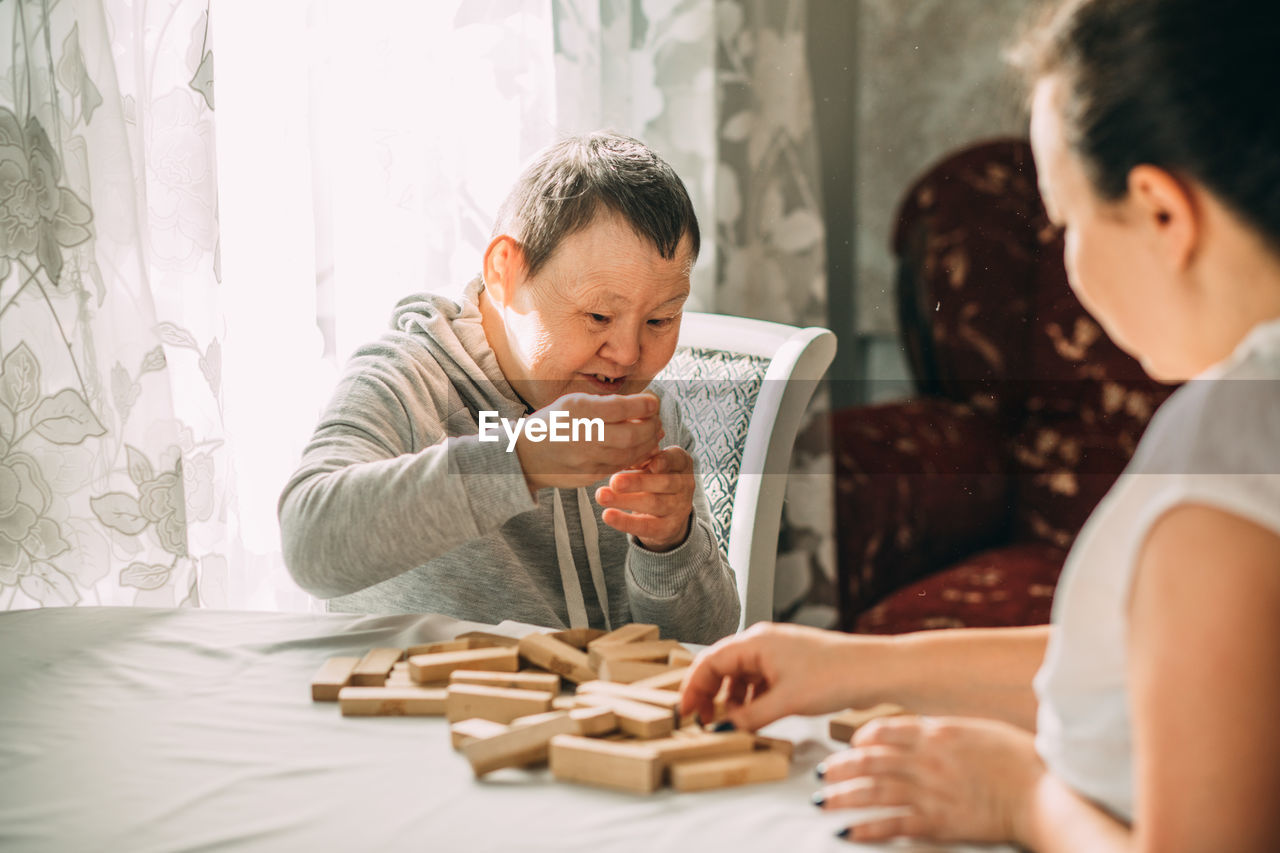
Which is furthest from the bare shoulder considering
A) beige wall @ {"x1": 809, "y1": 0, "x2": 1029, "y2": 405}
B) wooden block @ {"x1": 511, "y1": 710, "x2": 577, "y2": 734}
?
beige wall @ {"x1": 809, "y1": 0, "x2": 1029, "y2": 405}

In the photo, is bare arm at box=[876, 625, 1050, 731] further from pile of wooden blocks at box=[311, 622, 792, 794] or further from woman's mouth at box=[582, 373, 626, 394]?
woman's mouth at box=[582, 373, 626, 394]

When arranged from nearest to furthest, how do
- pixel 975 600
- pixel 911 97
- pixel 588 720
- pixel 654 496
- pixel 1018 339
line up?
pixel 588 720 → pixel 654 496 → pixel 975 600 → pixel 1018 339 → pixel 911 97

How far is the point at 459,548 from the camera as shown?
1.11 meters

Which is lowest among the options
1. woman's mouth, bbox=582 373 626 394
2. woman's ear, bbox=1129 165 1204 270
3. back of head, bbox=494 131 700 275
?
woman's mouth, bbox=582 373 626 394

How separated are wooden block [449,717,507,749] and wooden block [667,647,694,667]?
0.52ft

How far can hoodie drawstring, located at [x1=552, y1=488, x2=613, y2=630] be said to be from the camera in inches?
44.7

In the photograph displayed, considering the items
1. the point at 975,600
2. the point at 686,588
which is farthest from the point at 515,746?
the point at 975,600

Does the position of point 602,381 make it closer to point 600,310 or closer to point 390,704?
point 600,310

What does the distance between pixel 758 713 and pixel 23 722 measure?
1.55 feet

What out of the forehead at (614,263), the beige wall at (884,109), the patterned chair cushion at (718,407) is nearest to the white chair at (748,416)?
the patterned chair cushion at (718,407)

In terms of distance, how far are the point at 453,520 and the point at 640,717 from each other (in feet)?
1.03

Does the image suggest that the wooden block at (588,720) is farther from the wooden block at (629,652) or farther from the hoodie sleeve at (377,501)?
the hoodie sleeve at (377,501)

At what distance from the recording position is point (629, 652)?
2.38 feet

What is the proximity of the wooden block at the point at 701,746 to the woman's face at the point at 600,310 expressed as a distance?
0.53m
